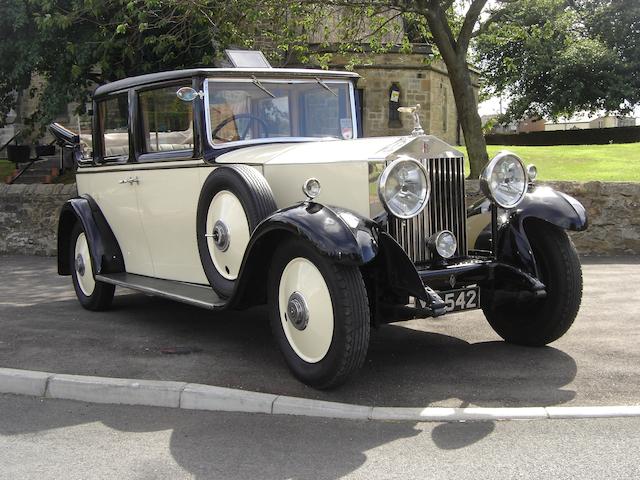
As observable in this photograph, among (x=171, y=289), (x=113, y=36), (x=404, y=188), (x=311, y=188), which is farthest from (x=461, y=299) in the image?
(x=113, y=36)

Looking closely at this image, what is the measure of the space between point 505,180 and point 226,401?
2471 mm

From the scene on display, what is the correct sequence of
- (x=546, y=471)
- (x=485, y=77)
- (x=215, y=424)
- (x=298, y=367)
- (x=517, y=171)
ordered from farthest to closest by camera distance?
(x=485, y=77) < (x=517, y=171) < (x=298, y=367) < (x=215, y=424) < (x=546, y=471)

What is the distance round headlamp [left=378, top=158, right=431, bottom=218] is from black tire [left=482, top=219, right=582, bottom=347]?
100cm

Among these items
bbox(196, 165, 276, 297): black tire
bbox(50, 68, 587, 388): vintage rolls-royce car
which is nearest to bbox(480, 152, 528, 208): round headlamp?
bbox(50, 68, 587, 388): vintage rolls-royce car

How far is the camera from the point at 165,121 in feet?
21.3

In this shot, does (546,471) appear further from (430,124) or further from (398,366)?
(430,124)

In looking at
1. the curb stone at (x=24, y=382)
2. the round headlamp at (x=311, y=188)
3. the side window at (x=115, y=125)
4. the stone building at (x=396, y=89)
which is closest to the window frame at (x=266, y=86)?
the side window at (x=115, y=125)

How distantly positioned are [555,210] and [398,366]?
5.34 ft

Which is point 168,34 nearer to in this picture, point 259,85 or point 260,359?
point 259,85

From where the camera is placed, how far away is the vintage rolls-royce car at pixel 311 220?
468 cm

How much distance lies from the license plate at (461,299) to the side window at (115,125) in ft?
11.6

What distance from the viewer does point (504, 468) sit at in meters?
3.61

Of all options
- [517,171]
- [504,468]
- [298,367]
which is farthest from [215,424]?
[517,171]

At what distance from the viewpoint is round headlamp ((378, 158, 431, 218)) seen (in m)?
4.70
